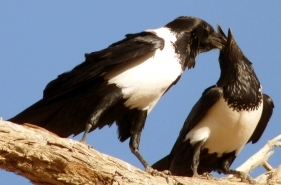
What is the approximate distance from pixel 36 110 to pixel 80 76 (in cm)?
47

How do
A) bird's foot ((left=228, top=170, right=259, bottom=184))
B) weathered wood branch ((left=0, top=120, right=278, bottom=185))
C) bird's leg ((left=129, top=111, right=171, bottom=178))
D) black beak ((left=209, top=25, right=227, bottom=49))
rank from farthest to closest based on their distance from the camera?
black beak ((left=209, top=25, right=227, bottom=49)) → bird's foot ((left=228, top=170, right=259, bottom=184)) → bird's leg ((left=129, top=111, right=171, bottom=178)) → weathered wood branch ((left=0, top=120, right=278, bottom=185))

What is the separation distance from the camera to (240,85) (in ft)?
24.0

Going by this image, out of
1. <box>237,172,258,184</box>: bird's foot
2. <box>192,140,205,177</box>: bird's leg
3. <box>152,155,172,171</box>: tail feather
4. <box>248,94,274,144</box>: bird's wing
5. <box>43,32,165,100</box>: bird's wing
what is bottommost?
<box>237,172,258,184</box>: bird's foot

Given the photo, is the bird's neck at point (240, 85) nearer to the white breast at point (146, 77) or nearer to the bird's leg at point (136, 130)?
the white breast at point (146, 77)

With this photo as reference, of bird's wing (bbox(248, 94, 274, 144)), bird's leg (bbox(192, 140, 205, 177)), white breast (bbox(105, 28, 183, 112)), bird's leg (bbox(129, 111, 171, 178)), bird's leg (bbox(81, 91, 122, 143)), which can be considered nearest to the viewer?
bird's leg (bbox(81, 91, 122, 143))

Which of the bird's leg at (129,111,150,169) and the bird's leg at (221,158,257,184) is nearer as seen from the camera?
the bird's leg at (129,111,150,169)

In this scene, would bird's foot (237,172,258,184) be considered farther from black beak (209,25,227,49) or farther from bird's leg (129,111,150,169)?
black beak (209,25,227,49)

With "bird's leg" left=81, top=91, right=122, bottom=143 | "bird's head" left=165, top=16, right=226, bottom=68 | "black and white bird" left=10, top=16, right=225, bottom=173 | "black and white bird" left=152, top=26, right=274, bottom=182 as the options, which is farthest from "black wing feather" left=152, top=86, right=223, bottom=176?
"bird's leg" left=81, top=91, right=122, bottom=143

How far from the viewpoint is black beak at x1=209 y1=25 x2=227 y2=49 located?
23.4 ft

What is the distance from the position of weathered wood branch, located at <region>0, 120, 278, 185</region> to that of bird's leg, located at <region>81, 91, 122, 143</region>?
73cm

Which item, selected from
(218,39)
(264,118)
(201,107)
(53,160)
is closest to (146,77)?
(201,107)

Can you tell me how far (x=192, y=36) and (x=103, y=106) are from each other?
1191 mm

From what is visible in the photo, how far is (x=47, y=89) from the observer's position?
6414 millimetres

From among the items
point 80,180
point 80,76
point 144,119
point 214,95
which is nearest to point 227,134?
point 214,95
